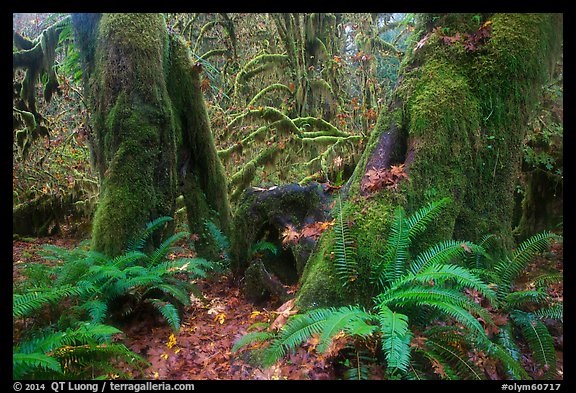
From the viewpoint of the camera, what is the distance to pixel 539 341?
3271 mm

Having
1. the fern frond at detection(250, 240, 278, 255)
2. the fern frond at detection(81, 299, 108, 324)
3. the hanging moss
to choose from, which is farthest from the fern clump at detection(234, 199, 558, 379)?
the hanging moss

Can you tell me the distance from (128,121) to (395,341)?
4.17 m

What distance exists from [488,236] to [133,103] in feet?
15.7

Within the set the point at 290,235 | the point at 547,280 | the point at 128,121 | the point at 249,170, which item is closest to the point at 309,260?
the point at 290,235

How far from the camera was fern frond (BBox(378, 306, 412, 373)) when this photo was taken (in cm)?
254

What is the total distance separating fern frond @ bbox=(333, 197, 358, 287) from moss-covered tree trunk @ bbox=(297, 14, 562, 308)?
0.10 m

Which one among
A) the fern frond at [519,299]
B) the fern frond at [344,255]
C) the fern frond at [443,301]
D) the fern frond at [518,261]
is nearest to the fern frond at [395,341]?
the fern frond at [443,301]

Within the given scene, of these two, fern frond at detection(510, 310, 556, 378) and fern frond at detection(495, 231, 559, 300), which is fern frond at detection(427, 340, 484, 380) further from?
fern frond at detection(495, 231, 559, 300)

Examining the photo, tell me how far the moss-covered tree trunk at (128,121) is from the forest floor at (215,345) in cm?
122

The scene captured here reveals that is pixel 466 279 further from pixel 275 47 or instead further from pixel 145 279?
pixel 275 47

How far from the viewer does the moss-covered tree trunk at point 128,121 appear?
4574 mm

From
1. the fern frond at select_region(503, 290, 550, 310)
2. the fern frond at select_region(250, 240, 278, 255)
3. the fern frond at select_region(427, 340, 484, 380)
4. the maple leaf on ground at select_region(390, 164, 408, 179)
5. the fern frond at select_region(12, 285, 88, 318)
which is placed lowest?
the fern frond at select_region(427, 340, 484, 380)
